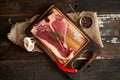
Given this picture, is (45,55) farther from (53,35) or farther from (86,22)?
(86,22)

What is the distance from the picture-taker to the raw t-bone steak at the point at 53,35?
139 cm

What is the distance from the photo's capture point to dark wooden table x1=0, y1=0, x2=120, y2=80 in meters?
1.43

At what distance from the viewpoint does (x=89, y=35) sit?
1.42 metres

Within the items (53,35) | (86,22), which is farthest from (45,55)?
(86,22)

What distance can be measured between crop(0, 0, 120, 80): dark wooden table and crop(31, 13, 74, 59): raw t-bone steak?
68 millimetres

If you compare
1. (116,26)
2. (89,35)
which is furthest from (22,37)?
(116,26)

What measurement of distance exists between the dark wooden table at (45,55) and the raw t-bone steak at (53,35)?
68 millimetres

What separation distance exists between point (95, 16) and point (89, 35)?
10 cm

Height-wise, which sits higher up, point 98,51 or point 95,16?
point 95,16

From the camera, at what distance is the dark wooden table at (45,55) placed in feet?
4.69

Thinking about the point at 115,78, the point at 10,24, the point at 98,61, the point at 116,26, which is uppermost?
the point at 10,24

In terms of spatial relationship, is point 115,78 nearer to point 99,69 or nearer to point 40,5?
point 99,69

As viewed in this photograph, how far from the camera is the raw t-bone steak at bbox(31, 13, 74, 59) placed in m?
1.39

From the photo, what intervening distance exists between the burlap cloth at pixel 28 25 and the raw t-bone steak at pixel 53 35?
53mm
